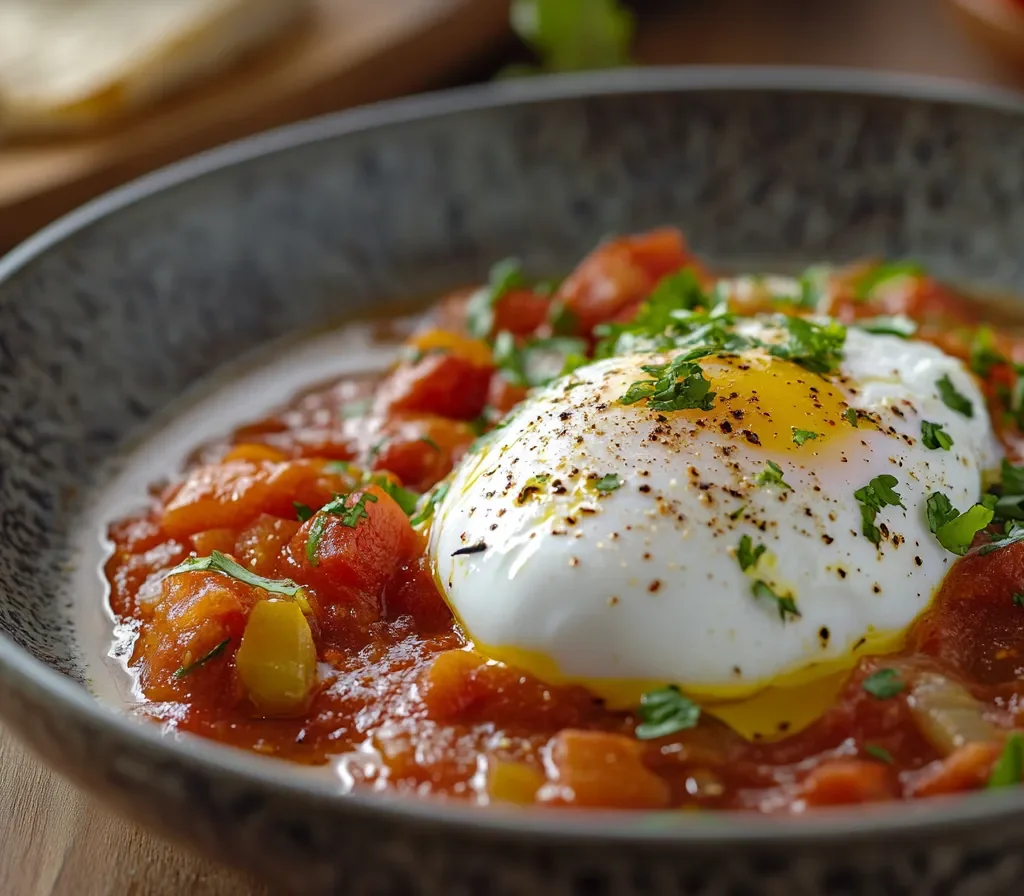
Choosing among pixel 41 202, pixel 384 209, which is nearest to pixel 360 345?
pixel 384 209

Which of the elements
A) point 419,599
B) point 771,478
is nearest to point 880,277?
point 771,478

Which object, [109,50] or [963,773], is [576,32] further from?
[963,773]

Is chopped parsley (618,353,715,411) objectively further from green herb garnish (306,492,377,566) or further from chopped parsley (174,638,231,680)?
chopped parsley (174,638,231,680)

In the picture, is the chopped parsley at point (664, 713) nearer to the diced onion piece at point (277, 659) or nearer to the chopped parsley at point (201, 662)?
the diced onion piece at point (277, 659)

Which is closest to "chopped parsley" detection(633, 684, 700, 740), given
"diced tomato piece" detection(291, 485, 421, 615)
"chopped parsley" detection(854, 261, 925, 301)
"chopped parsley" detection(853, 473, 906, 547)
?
"chopped parsley" detection(853, 473, 906, 547)

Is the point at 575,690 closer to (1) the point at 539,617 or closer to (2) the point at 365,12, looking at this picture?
(1) the point at 539,617
